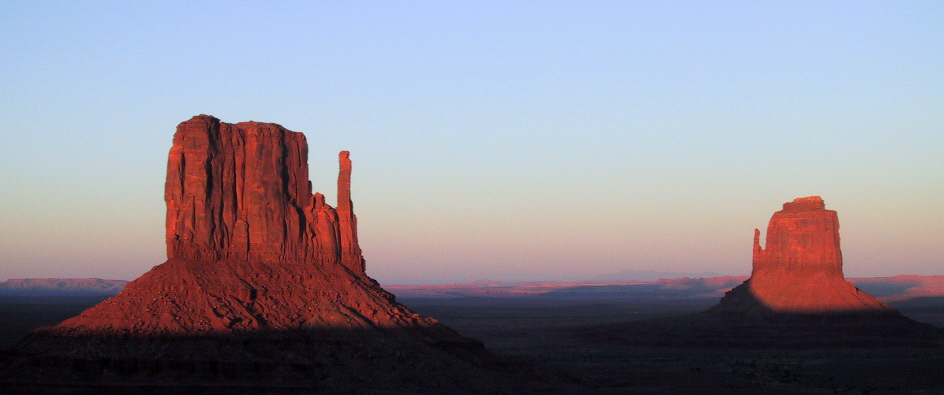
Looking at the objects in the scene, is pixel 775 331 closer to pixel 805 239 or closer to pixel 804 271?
pixel 804 271

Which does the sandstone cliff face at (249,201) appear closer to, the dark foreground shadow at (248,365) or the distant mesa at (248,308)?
the distant mesa at (248,308)

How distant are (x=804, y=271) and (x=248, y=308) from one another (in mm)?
66964

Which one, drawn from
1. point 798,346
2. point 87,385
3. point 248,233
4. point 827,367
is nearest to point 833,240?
point 798,346

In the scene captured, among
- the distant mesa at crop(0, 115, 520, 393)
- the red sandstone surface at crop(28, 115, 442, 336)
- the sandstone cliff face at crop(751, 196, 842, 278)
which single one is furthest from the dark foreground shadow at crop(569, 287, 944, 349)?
the red sandstone surface at crop(28, 115, 442, 336)

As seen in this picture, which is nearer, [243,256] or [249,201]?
[243,256]

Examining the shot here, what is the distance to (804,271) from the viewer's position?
10444 cm

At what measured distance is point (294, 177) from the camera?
5781cm

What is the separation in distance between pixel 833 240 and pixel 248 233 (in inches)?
2558

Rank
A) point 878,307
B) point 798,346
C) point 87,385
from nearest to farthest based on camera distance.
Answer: point 87,385, point 798,346, point 878,307

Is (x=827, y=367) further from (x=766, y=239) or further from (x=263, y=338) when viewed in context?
(x=263, y=338)

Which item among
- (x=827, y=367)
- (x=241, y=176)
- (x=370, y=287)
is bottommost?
(x=827, y=367)

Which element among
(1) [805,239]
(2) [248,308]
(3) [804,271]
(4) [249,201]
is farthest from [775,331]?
(2) [248,308]

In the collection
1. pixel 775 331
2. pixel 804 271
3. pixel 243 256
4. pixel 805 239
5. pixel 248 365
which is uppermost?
pixel 805 239

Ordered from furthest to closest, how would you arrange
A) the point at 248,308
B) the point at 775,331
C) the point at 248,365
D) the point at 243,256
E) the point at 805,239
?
the point at 805,239, the point at 775,331, the point at 243,256, the point at 248,308, the point at 248,365
